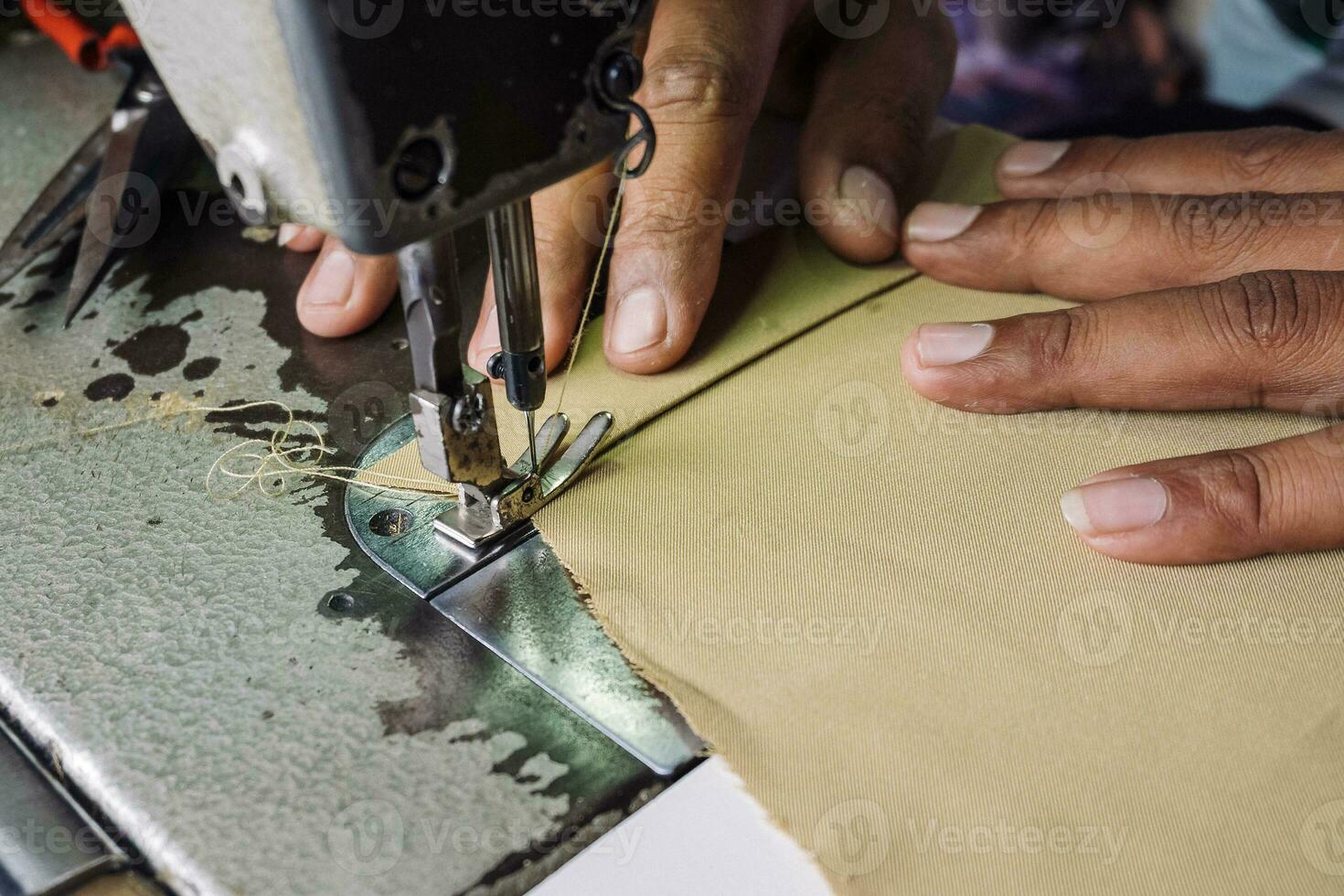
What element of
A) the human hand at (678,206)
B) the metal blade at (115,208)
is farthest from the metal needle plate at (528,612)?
the metal blade at (115,208)

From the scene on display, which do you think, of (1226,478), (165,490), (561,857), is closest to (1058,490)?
(1226,478)

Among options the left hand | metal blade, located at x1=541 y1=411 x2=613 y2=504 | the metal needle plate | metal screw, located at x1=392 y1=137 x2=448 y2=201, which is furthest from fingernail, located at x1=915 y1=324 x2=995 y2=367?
metal screw, located at x1=392 y1=137 x2=448 y2=201

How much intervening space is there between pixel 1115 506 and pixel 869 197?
0.56 meters

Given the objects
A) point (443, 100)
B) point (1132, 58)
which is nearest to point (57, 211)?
point (443, 100)

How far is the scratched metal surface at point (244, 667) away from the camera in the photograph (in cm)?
72

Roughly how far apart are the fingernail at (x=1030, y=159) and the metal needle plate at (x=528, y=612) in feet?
2.83

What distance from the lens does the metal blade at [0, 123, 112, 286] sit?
1.31m

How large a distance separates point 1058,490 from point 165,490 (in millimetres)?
794

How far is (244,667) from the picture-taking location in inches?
32.9

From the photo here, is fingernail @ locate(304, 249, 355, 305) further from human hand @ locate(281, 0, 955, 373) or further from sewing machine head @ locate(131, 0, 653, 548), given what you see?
sewing machine head @ locate(131, 0, 653, 548)

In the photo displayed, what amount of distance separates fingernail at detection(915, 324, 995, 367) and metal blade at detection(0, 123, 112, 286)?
100 cm

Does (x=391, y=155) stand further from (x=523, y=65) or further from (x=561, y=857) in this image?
(x=561, y=857)

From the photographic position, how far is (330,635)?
0.86m

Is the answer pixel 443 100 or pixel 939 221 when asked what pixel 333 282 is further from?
pixel 939 221
